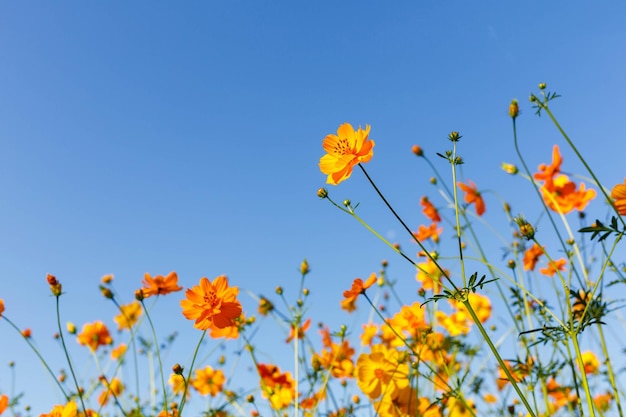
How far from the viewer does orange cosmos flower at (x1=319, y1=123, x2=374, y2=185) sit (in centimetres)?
132

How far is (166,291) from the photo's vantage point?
213 centimetres

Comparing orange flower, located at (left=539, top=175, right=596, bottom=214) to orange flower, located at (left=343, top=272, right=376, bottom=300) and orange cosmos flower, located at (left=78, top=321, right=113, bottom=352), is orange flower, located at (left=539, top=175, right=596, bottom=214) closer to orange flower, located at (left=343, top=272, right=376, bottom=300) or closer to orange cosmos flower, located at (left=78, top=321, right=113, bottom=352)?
orange flower, located at (left=343, top=272, right=376, bottom=300)

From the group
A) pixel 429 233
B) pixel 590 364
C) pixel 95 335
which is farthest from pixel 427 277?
pixel 95 335

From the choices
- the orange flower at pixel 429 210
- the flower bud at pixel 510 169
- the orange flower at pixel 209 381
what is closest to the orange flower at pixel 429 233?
the orange flower at pixel 429 210

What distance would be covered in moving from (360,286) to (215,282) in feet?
1.90

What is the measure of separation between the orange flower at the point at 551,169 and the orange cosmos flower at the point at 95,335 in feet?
9.80

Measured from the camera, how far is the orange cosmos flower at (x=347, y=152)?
132cm

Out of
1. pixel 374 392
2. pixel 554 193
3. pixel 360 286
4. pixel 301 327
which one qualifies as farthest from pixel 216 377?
pixel 554 193

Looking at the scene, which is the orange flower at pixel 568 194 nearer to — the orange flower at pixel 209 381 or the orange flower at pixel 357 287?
the orange flower at pixel 357 287

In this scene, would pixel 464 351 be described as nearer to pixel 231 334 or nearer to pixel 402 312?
pixel 402 312

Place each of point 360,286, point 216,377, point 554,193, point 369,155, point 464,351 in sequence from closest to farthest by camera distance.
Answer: point 369,155 → point 360,286 → point 554,193 → point 464,351 → point 216,377

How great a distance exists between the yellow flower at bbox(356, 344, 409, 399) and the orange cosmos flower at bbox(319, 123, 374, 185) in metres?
1.00

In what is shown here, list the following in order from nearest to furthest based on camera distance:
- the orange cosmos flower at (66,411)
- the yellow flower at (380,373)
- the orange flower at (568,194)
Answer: the orange cosmos flower at (66,411) → the yellow flower at (380,373) → the orange flower at (568,194)

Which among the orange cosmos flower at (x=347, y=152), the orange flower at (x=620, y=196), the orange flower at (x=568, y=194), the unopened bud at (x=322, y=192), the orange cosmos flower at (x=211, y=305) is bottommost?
the orange flower at (x=620, y=196)
